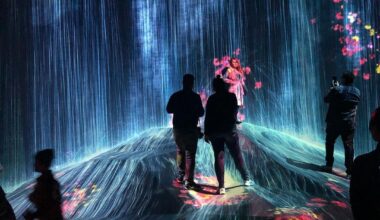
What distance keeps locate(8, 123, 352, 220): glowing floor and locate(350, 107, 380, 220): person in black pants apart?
343 cm

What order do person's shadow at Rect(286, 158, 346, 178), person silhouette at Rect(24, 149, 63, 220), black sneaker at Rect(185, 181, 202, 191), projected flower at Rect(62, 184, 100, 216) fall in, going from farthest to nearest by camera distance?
person's shadow at Rect(286, 158, 346, 178) → projected flower at Rect(62, 184, 100, 216) → black sneaker at Rect(185, 181, 202, 191) → person silhouette at Rect(24, 149, 63, 220)

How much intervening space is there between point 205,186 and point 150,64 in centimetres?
543

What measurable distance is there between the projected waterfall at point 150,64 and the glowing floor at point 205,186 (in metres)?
0.39

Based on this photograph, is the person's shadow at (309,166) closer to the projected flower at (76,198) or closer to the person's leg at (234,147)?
the person's leg at (234,147)

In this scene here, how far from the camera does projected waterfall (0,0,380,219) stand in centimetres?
1057

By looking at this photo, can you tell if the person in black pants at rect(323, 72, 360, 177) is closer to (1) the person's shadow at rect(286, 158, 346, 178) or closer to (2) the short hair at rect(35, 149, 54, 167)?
(1) the person's shadow at rect(286, 158, 346, 178)

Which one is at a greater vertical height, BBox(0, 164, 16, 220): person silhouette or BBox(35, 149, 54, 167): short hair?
BBox(35, 149, 54, 167): short hair

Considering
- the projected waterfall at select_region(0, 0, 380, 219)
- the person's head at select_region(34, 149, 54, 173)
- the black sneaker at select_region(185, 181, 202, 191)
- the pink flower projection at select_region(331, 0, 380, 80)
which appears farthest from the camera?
the projected waterfall at select_region(0, 0, 380, 219)

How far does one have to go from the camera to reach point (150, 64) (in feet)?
37.1

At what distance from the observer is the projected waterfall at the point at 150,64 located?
10570 mm

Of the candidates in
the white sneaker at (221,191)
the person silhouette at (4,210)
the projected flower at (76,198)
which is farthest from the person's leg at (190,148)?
the person silhouette at (4,210)

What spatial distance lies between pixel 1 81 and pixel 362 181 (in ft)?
38.1

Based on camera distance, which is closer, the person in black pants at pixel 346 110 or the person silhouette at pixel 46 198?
the person silhouette at pixel 46 198

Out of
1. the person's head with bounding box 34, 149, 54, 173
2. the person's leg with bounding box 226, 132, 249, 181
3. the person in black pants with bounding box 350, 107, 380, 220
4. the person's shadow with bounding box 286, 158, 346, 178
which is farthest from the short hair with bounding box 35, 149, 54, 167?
the person's shadow with bounding box 286, 158, 346, 178
